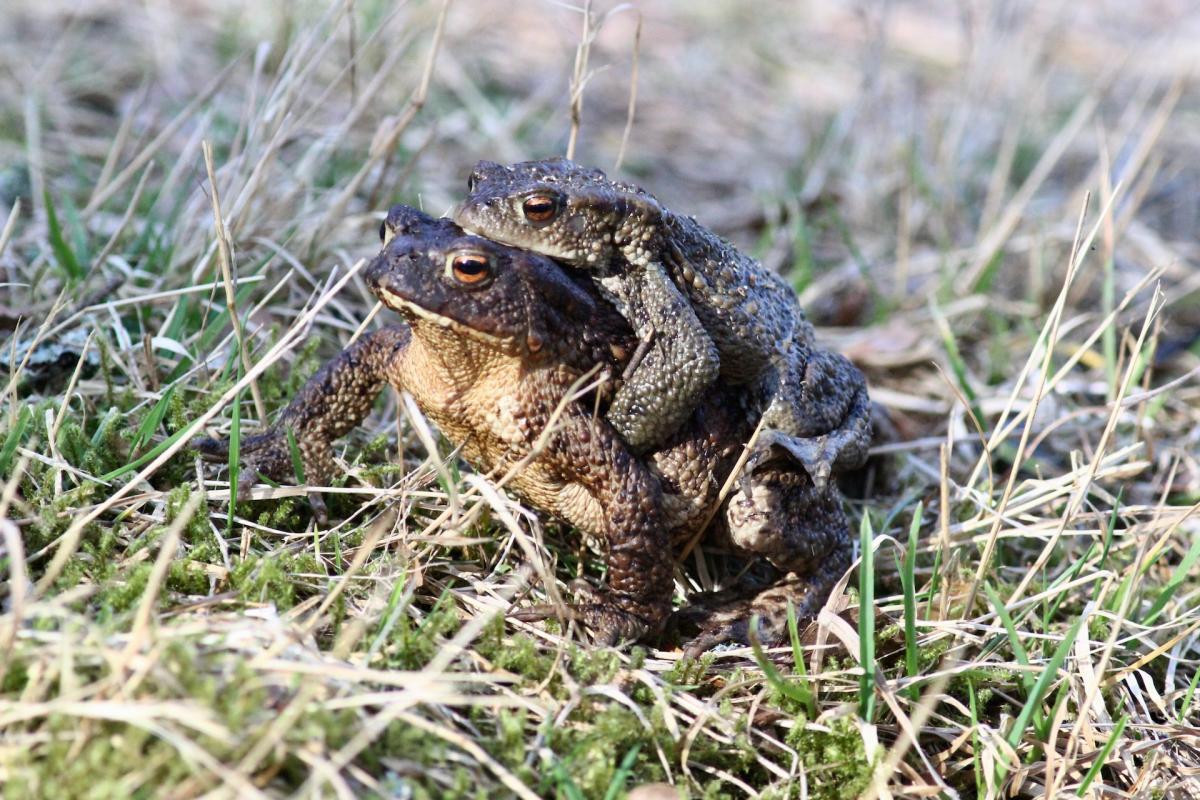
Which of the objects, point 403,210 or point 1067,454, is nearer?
point 403,210

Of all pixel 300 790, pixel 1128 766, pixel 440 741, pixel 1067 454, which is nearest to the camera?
pixel 300 790

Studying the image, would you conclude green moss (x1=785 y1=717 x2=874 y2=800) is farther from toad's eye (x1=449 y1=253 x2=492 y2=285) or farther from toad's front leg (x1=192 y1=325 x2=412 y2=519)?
toad's front leg (x1=192 y1=325 x2=412 y2=519)

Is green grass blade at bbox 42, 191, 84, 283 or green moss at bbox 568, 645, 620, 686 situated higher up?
green grass blade at bbox 42, 191, 84, 283

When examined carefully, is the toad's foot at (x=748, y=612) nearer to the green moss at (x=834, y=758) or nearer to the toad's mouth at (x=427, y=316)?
the green moss at (x=834, y=758)

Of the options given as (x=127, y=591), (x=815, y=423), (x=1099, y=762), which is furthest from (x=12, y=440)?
(x=1099, y=762)

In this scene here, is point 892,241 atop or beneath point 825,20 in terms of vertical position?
beneath

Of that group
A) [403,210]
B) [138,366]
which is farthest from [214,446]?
[403,210]

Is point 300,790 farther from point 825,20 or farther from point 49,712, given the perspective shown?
point 825,20

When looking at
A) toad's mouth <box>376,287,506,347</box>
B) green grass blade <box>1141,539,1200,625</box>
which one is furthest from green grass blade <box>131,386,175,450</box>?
green grass blade <box>1141,539,1200,625</box>
